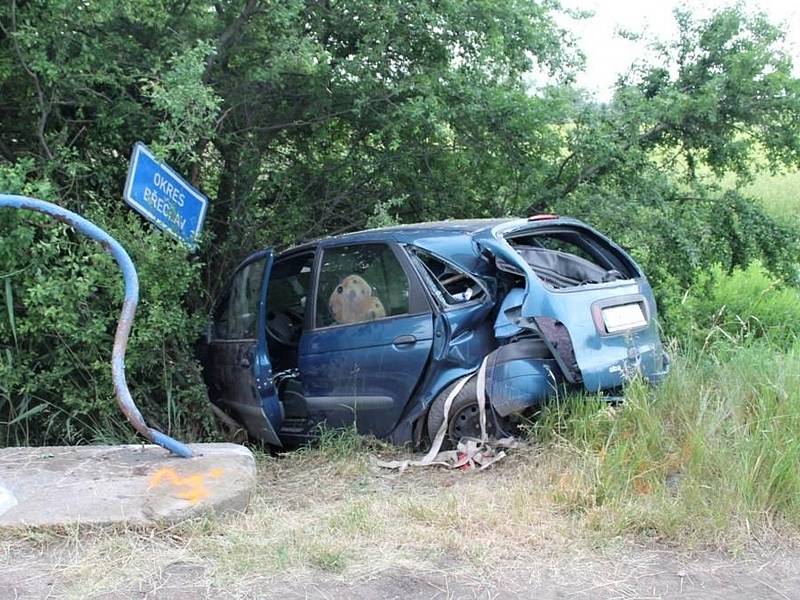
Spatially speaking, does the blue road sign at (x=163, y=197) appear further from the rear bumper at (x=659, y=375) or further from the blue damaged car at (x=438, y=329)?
the rear bumper at (x=659, y=375)

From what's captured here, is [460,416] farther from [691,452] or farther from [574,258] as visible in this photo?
[691,452]

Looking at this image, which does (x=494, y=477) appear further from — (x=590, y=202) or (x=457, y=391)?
(x=590, y=202)

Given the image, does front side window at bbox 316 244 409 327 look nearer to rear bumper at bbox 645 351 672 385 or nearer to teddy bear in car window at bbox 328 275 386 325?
teddy bear in car window at bbox 328 275 386 325

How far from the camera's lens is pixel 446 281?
5285 millimetres

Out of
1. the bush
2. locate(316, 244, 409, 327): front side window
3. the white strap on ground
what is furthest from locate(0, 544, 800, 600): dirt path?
the bush

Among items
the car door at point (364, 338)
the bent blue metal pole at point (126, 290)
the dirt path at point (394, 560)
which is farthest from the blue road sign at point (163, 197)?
the dirt path at point (394, 560)

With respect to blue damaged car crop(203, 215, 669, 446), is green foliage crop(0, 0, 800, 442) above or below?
above

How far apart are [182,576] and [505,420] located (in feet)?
7.98

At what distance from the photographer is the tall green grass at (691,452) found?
11.8 feet

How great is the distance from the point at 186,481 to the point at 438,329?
196cm

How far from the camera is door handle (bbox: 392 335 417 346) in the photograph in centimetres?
525

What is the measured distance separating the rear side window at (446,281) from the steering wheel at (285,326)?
1.64 metres

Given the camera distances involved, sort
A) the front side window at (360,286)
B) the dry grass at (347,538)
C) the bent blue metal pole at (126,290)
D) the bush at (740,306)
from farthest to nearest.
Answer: the bush at (740,306) → the front side window at (360,286) → the bent blue metal pole at (126,290) → the dry grass at (347,538)

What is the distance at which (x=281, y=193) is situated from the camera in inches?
309
